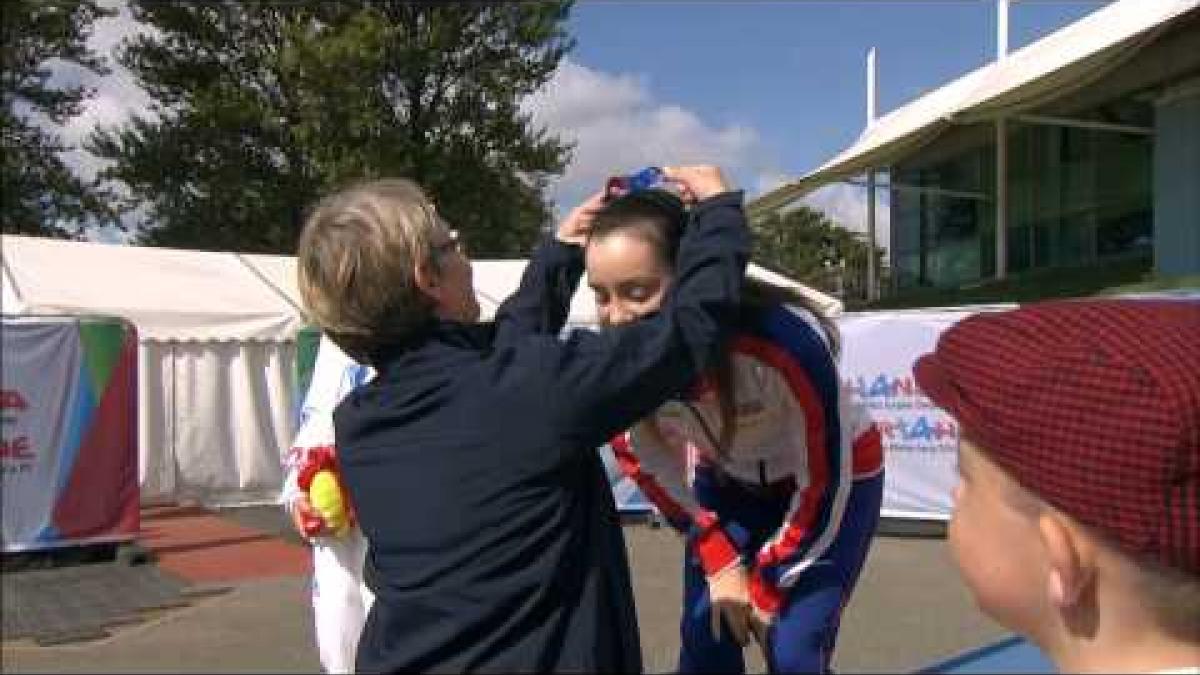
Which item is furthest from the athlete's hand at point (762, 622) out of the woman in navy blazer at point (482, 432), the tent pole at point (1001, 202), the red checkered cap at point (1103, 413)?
the tent pole at point (1001, 202)

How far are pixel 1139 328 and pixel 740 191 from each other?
4.06ft

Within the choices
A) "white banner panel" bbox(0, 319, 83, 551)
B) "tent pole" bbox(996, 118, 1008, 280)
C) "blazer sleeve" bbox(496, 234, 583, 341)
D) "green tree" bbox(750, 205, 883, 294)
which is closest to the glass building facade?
"tent pole" bbox(996, 118, 1008, 280)

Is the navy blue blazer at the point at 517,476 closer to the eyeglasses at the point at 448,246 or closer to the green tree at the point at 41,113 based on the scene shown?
the eyeglasses at the point at 448,246

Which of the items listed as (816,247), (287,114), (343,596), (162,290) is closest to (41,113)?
(287,114)

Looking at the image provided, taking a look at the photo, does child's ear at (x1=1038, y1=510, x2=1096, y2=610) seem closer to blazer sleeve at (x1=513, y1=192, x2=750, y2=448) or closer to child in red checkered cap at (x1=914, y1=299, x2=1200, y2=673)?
child in red checkered cap at (x1=914, y1=299, x2=1200, y2=673)

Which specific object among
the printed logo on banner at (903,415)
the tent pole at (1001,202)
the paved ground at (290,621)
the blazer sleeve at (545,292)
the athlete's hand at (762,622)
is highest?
the tent pole at (1001,202)

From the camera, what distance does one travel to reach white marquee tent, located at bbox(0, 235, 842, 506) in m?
15.0

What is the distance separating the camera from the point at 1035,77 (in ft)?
59.5

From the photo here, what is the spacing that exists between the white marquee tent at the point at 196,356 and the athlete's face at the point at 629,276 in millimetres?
11899

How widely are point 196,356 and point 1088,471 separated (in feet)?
50.3

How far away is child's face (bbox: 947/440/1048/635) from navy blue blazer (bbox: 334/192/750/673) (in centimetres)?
78

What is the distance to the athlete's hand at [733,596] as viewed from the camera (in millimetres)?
2721

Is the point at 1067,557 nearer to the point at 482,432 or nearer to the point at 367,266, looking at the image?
the point at 482,432

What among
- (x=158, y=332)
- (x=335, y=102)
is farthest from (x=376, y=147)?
(x=158, y=332)
